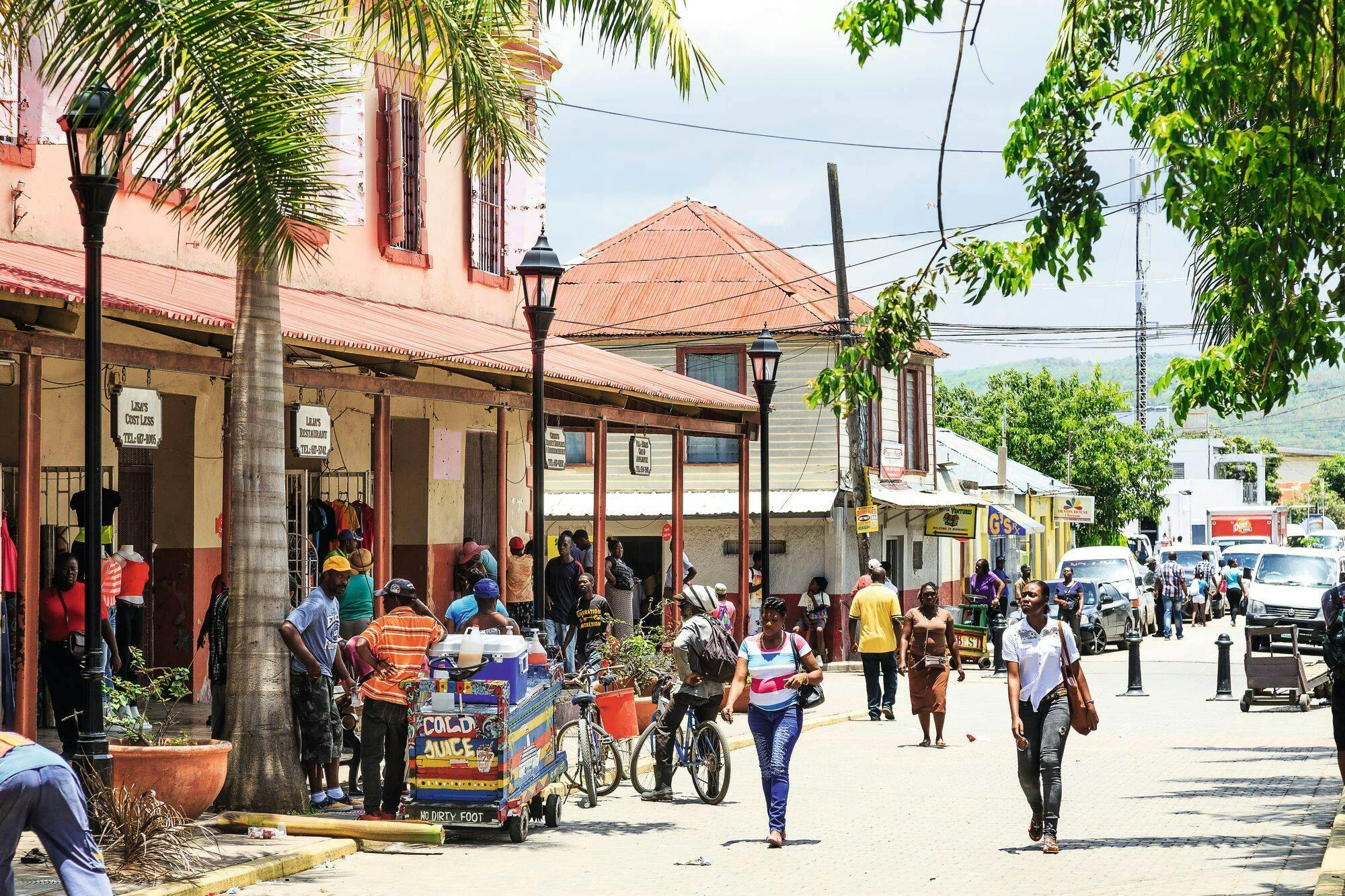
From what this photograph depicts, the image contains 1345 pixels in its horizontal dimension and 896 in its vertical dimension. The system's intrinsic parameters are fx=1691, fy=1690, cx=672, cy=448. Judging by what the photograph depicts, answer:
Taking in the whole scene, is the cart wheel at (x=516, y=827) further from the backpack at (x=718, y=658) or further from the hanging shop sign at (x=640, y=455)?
the hanging shop sign at (x=640, y=455)

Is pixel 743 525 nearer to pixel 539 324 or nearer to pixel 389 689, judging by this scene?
pixel 539 324

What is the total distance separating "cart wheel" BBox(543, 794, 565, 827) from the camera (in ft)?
38.9

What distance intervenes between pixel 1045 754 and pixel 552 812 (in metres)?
3.44

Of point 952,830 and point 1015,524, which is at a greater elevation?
point 1015,524

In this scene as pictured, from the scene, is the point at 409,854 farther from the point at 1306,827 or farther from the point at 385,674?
the point at 1306,827

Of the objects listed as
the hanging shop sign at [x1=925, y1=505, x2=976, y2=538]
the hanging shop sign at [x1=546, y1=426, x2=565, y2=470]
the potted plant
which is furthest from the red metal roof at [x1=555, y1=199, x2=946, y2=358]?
the potted plant

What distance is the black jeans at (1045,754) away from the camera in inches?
425

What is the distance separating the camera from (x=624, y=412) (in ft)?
65.3

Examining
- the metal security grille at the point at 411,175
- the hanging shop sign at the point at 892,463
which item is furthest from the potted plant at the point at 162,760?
the hanging shop sign at the point at 892,463

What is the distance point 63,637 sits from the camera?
13.0 metres

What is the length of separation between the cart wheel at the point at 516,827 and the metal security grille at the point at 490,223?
11823mm

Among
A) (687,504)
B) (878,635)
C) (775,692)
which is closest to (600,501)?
(878,635)

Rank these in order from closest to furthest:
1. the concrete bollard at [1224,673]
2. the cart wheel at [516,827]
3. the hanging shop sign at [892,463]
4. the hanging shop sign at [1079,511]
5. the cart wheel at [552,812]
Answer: the cart wheel at [516,827] < the cart wheel at [552,812] < the concrete bollard at [1224,673] < the hanging shop sign at [892,463] < the hanging shop sign at [1079,511]

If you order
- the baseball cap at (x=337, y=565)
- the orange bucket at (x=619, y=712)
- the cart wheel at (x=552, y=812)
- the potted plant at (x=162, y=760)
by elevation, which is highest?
the baseball cap at (x=337, y=565)
